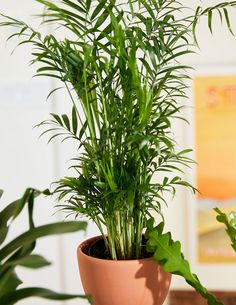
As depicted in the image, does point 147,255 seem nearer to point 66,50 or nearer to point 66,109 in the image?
point 66,50

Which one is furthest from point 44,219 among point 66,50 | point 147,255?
point 66,50

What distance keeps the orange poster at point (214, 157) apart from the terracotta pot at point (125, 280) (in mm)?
1286

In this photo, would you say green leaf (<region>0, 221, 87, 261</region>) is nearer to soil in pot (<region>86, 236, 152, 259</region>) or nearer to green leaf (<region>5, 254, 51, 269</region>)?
green leaf (<region>5, 254, 51, 269</region>)

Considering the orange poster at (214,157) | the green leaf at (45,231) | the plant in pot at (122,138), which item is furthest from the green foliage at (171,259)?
the orange poster at (214,157)

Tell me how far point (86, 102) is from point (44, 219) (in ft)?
4.72

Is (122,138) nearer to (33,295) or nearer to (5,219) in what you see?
(5,219)

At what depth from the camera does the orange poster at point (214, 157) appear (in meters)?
2.28

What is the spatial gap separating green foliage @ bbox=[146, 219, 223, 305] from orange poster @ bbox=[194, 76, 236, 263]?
128cm

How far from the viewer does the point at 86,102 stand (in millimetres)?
1130

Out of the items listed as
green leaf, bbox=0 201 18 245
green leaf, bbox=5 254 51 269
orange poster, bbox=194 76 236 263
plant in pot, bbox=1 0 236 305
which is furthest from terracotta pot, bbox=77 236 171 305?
orange poster, bbox=194 76 236 263

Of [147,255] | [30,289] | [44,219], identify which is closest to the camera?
[30,289]

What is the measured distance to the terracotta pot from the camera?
107 cm

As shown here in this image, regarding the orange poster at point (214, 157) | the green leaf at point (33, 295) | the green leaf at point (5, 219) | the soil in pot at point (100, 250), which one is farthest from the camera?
the orange poster at point (214, 157)

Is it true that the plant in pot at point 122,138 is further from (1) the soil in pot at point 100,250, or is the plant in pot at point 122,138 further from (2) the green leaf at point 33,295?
(2) the green leaf at point 33,295
